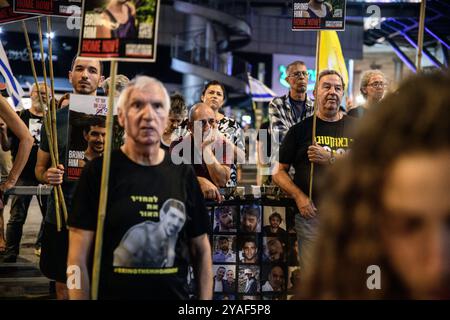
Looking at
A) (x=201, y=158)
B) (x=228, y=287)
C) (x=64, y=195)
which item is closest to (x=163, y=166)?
(x=64, y=195)

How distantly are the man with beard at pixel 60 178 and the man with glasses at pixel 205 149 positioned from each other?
0.91 metres

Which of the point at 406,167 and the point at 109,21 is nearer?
the point at 406,167

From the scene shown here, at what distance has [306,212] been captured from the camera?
6082 millimetres

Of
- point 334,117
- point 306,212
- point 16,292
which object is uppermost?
point 334,117

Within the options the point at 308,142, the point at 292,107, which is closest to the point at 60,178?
the point at 308,142

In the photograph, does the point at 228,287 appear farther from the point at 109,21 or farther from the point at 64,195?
the point at 109,21

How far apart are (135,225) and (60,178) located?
1982 mm

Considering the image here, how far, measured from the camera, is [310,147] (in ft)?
19.7

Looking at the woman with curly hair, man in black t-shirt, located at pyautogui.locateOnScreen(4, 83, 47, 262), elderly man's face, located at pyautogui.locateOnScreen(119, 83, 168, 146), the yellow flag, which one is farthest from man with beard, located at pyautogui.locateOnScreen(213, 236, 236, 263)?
the woman with curly hair

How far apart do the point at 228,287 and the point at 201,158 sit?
47.7 inches

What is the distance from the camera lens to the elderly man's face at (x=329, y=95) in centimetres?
614

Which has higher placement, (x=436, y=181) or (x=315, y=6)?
(x=315, y=6)

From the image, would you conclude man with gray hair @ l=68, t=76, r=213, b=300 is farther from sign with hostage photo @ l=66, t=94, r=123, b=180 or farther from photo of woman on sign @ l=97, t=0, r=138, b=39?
sign with hostage photo @ l=66, t=94, r=123, b=180
